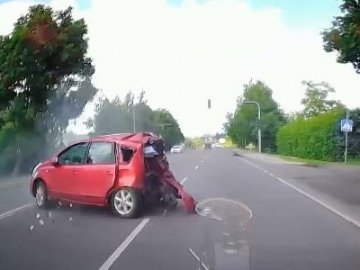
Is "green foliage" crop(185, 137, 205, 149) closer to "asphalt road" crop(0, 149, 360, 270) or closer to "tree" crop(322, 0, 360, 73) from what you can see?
"tree" crop(322, 0, 360, 73)

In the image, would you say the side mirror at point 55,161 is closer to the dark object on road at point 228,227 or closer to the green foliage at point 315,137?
the dark object on road at point 228,227

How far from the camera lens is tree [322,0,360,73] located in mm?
16781

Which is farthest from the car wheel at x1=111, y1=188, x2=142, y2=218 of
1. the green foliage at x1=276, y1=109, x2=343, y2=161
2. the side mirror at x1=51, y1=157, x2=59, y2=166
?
the green foliage at x1=276, y1=109, x2=343, y2=161

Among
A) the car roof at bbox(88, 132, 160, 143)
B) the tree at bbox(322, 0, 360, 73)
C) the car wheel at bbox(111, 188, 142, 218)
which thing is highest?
the tree at bbox(322, 0, 360, 73)

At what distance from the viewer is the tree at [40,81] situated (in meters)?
22.3

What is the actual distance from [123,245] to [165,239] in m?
0.80

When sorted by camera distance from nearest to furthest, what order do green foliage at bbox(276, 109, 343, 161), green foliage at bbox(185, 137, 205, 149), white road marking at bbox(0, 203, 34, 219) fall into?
white road marking at bbox(0, 203, 34, 219)
green foliage at bbox(276, 109, 343, 161)
green foliage at bbox(185, 137, 205, 149)

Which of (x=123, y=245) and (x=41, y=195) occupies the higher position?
(x=41, y=195)

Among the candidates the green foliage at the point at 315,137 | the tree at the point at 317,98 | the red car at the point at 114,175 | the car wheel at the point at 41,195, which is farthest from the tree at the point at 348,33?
the tree at the point at 317,98

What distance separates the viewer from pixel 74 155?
479 inches

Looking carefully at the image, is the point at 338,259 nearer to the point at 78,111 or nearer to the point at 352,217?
the point at 352,217

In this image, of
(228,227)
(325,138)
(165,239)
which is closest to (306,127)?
(325,138)

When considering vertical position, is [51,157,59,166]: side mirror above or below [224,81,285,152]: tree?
below

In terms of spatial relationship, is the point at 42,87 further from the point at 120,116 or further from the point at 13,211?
the point at 13,211
